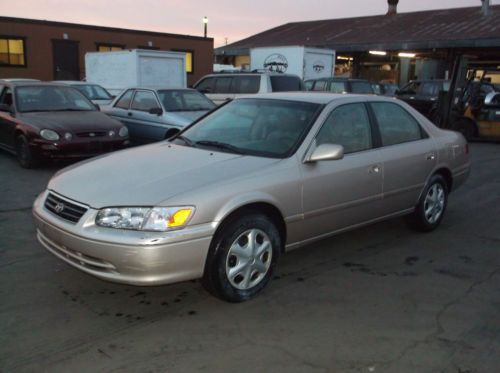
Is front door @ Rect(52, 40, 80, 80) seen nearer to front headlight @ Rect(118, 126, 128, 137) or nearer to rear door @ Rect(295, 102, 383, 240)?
front headlight @ Rect(118, 126, 128, 137)

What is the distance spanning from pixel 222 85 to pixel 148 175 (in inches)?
416

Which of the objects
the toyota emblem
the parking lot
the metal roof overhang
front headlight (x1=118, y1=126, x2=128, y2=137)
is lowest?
the parking lot

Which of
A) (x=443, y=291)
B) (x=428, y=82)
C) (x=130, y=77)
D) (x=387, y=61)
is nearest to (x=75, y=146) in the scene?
(x=443, y=291)

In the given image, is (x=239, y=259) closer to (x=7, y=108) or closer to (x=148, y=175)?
(x=148, y=175)

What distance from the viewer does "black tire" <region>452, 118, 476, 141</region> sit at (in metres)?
13.9

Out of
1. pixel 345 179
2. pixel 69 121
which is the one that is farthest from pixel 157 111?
pixel 345 179

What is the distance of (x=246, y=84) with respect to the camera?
13.4 metres

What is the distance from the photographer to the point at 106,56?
60.9ft

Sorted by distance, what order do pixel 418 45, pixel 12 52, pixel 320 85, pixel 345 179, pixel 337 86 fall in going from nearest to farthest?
pixel 345 179 < pixel 337 86 < pixel 320 85 < pixel 418 45 < pixel 12 52

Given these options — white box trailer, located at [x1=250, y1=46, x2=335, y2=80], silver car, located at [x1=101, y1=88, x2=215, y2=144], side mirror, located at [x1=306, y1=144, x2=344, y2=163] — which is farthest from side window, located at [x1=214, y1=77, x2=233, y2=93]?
side mirror, located at [x1=306, y1=144, x2=344, y2=163]

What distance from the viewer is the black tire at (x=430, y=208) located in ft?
18.0

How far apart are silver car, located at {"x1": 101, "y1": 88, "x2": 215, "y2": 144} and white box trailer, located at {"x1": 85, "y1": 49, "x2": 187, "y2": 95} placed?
548cm

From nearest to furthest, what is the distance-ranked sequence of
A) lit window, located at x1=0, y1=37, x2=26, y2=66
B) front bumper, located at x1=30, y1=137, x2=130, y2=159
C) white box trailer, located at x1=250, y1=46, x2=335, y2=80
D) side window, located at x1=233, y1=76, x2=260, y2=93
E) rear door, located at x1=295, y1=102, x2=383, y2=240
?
rear door, located at x1=295, y1=102, x2=383, y2=240
front bumper, located at x1=30, y1=137, x2=130, y2=159
side window, located at x1=233, y1=76, x2=260, y2=93
white box trailer, located at x1=250, y1=46, x2=335, y2=80
lit window, located at x1=0, y1=37, x2=26, y2=66

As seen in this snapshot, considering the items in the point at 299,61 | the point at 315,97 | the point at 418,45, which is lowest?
the point at 315,97
